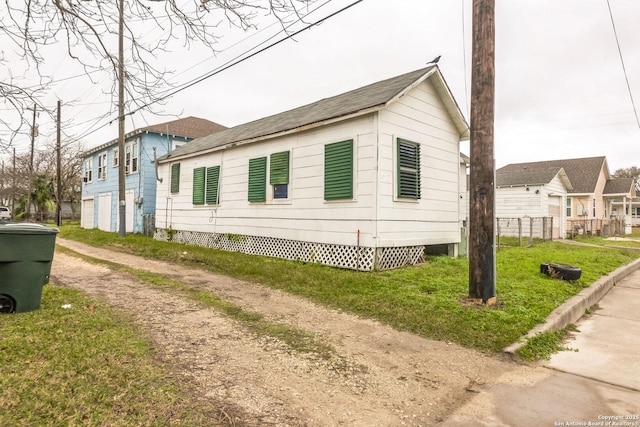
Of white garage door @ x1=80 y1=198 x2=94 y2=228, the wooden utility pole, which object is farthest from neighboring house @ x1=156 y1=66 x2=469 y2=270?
white garage door @ x1=80 y1=198 x2=94 y2=228

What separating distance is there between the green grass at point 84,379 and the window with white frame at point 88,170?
957 inches

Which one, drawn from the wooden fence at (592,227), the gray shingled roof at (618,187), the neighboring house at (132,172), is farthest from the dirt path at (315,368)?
the gray shingled roof at (618,187)

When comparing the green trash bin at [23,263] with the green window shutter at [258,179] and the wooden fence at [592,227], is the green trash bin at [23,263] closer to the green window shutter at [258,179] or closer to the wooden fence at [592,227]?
the green window shutter at [258,179]

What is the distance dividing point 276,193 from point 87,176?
2171 cm

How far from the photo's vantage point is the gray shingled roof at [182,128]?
19631 millimetres

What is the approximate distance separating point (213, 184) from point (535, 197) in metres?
18.0

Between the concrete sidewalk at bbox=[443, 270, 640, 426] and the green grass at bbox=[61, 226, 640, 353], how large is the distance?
0.57 m

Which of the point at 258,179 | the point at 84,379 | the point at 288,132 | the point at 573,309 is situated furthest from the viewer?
the point at 258,179

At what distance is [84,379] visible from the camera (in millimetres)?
2775

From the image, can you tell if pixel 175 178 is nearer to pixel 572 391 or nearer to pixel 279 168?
pixel 279 168

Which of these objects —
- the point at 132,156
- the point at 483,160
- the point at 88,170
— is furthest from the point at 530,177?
the point at 88,170

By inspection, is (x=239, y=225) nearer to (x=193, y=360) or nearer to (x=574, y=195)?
(x=193, y=360)

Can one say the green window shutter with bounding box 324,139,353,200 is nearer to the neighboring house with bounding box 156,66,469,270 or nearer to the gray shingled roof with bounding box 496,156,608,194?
the neighboring house with bounding box 156,66,469,270

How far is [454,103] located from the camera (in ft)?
32.9
